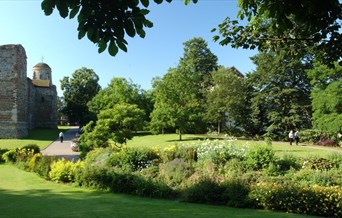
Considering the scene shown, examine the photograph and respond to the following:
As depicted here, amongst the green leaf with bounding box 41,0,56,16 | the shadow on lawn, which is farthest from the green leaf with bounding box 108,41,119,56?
the shadow on lawn

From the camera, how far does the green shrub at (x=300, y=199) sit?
10.2 m

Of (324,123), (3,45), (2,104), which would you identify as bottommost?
(324,123)

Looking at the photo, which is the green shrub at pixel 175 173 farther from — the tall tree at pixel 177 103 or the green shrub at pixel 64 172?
the tall tree at pixel 177 103

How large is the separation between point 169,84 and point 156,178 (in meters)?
28.5

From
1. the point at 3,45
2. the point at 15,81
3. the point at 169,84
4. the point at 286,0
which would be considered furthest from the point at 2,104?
the point at 286,0

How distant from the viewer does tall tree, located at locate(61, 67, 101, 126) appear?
6794cm

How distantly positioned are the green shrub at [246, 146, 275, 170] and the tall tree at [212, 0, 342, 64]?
9.53 meters

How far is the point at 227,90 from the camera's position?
143 ft

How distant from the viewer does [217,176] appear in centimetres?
1397

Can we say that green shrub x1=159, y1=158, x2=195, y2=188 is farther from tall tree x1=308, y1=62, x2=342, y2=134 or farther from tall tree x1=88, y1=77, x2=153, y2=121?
tall tree x1=88, y1=77, x2=153, y2=121

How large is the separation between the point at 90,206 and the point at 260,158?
8.36 m

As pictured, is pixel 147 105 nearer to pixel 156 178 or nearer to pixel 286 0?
pixel 156 178

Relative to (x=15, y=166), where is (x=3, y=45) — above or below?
above

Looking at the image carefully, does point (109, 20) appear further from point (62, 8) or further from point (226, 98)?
point (226, 98)
